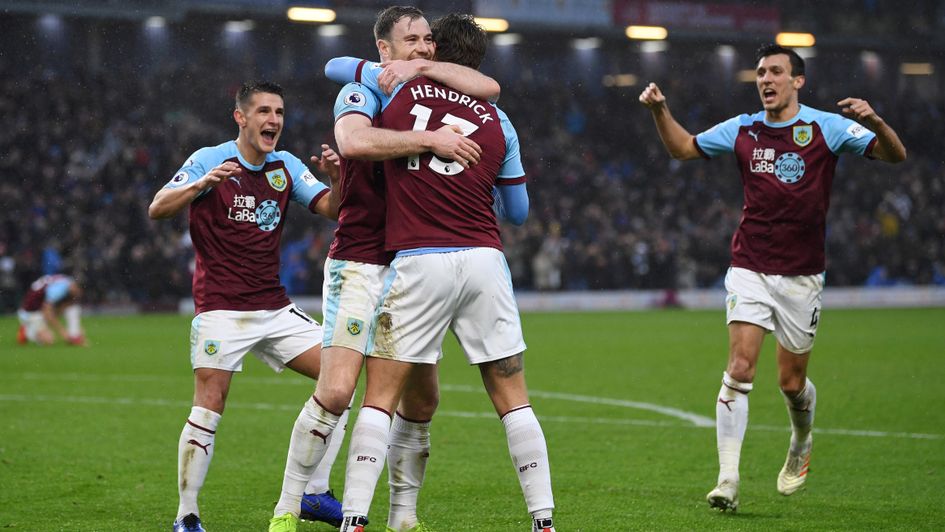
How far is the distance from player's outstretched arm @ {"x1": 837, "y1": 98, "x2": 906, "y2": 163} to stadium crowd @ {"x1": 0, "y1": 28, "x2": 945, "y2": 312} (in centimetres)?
2385

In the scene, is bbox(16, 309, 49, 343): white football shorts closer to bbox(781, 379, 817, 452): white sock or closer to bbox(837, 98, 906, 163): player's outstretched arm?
bbox(781, 379, 817, 452): white sock

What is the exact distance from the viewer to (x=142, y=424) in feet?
35.2

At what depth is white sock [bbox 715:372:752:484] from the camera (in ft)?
21.7

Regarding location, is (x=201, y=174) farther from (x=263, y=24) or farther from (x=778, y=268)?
(x=263, y=24)

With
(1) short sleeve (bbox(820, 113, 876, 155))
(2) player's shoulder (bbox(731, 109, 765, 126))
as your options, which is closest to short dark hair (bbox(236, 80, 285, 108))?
(2) player's shoulder (bbox(731, 109, 765, 126))

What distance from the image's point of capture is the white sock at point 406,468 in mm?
5637

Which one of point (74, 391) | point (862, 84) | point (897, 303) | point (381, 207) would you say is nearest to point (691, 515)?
point (381, 207)

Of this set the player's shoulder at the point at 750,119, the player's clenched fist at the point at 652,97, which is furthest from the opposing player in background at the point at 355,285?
the player's shoulder at the point at 750,119

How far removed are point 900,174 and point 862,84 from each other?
8.87 metres

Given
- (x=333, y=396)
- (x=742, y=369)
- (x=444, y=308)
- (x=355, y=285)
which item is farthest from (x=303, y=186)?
(x=742, y=369)

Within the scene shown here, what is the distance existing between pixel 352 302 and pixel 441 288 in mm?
613

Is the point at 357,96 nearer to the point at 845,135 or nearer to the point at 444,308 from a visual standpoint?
the point at 444,308

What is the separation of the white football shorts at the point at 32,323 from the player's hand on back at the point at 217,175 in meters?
15.6

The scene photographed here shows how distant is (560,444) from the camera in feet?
30.7
